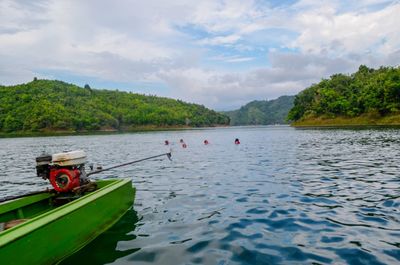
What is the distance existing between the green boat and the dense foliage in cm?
10338

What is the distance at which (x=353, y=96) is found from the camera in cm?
11688

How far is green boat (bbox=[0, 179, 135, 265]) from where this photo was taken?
5.63 m

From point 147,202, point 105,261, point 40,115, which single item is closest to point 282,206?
point 147,202

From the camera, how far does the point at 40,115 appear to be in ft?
461

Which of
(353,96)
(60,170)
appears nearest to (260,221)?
(60,170)

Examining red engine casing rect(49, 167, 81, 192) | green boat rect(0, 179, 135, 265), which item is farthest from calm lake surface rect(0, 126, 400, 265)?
red engine casing rect(49, 167, 81, 192)

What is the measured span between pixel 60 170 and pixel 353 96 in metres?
124

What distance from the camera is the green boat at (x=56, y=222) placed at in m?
5.63

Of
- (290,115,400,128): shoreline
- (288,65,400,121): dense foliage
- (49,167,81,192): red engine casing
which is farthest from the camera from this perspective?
(288,65,400,121): dense foliage

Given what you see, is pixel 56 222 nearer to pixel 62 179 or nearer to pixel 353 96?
pixel 62 179

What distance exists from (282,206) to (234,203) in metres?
1.81

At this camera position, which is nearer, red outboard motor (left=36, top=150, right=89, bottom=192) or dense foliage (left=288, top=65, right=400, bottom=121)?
red outboard motor (left=36, top=150, right=89, bottom=192)

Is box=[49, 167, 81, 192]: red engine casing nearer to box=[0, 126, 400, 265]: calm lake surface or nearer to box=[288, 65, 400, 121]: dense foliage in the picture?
box=[0, 126, 400, 265]: calm lake surface

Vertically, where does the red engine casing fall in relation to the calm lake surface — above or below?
above
